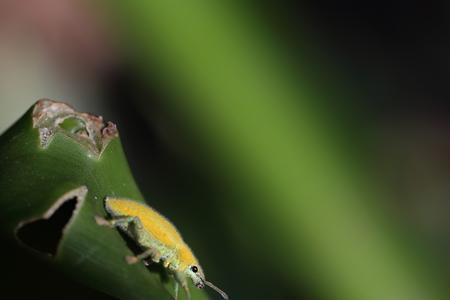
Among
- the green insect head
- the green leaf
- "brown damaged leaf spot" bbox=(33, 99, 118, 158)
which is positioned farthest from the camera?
the green insect head

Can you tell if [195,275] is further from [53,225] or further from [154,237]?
[53,225]

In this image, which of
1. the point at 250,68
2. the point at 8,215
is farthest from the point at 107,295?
the point at 250,68

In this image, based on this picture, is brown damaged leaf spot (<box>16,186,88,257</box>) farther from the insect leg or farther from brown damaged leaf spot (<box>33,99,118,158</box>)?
the insect leg

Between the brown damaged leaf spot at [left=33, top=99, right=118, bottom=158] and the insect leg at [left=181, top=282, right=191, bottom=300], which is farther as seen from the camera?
the insect leg at [left=181, top=282, right=191, bottom=300]

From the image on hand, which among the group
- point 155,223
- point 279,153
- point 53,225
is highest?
point 279,153

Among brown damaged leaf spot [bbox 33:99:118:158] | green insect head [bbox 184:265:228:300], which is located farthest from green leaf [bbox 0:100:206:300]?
green insect head [bbox 184:265:228:300]

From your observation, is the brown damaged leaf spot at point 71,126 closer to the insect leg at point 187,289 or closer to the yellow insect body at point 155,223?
the yellow insect body at point 155,223

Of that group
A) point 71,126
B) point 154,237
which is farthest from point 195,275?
point 71,126
